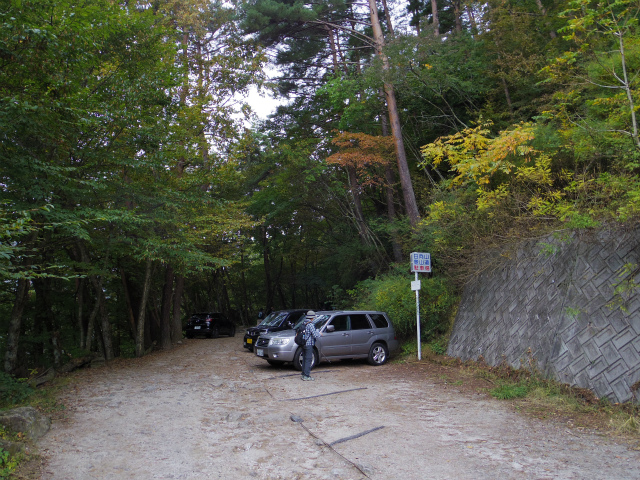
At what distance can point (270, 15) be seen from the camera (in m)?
16.7

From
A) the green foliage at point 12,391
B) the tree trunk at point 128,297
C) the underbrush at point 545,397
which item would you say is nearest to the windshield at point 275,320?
the tree trunk at point 128,297

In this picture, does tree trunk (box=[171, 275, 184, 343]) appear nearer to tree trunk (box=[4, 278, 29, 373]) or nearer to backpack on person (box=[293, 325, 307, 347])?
tree trunk (box=[4, 278, 29, 373])

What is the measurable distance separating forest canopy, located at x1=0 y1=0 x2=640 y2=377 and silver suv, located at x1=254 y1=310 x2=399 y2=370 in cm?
108

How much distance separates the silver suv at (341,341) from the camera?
11.5m

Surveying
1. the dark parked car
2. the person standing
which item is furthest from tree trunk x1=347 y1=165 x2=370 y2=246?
the dark parked car

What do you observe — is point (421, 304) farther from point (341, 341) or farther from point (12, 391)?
point (12, 391)

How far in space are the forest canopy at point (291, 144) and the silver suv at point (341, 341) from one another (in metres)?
1.08

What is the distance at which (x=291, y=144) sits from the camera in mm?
21750

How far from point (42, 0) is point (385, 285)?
36.6 ft

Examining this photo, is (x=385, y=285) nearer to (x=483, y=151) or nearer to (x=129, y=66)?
(x=483, y=151)

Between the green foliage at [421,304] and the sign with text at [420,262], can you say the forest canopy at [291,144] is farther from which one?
the sign with text at [420,262]

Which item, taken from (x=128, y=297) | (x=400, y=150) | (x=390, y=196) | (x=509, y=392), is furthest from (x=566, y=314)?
(x=128, y=297)

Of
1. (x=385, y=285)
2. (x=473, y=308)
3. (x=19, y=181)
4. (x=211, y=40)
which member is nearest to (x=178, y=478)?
(x=19, y=181)

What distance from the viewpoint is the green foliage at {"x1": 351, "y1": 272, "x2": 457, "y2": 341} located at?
513 inches
